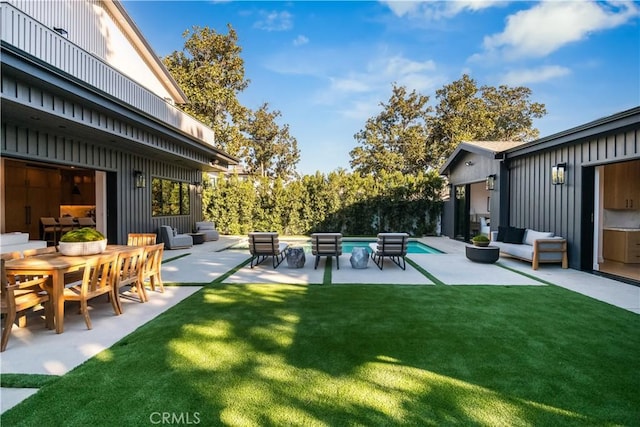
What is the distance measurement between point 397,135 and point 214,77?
1334 centimetres

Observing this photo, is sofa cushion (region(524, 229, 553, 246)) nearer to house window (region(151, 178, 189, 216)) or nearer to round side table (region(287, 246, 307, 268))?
round side table (region(287, 246, 307, 268))

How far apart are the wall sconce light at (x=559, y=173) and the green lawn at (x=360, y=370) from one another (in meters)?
4.20

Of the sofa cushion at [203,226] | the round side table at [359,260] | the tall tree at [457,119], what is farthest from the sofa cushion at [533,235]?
the tall tree at [457,119]

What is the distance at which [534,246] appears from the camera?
7949 mm

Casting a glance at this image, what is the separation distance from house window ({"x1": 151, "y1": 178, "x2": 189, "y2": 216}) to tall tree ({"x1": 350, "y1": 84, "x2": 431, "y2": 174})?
14.7 meters

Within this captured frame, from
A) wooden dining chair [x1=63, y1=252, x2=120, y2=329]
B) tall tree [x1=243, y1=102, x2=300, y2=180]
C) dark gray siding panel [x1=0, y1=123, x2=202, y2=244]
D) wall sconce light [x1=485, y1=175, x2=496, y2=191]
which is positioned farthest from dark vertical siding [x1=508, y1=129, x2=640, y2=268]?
tall tree [x1=243, y1=102, x2=300, y2=180]

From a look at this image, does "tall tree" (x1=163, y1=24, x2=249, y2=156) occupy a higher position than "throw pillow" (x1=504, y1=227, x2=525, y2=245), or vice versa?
"tall tree" (x1=163, y1=24, x2=249, y2=156)

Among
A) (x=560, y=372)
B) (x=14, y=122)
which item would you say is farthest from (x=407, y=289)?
(x=14, y=122)

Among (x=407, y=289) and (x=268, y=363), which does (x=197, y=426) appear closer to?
(x=268, y=363)

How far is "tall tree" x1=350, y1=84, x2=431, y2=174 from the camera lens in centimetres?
2438

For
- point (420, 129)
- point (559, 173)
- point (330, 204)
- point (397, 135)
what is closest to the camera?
point (559, 173)

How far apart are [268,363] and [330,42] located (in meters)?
14.6

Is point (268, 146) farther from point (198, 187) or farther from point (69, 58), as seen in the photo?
point (69, 58)

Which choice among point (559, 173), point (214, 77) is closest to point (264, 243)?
point (559, 173)
